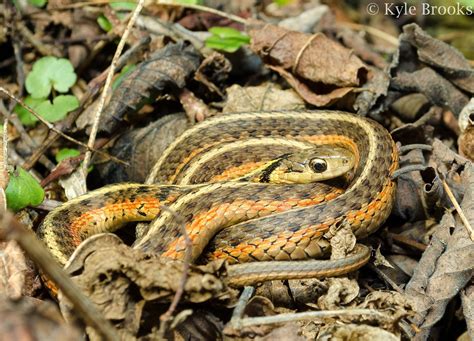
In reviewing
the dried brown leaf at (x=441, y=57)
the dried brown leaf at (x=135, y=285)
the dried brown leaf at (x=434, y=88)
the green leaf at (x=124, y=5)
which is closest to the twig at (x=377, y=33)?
the dried brown leaf at (x=441, y=57)

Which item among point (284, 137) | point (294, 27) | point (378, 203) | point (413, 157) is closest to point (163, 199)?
point (284, 137)

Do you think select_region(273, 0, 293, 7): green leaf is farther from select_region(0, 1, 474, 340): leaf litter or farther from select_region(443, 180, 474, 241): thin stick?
select_region(443, 180, 474, 241): thin stick

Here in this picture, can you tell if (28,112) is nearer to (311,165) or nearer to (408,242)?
(311,165)

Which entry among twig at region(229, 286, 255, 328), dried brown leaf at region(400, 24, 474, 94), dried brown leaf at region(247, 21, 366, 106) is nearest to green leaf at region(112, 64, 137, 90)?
dried brown leaf at region(247, 21, 366, 106)

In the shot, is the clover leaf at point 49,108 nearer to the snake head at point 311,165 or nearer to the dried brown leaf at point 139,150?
the dried brown leaf at point 139,150

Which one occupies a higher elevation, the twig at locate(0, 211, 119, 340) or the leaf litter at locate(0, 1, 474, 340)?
the twig at locate(0, 211, 119, 340)

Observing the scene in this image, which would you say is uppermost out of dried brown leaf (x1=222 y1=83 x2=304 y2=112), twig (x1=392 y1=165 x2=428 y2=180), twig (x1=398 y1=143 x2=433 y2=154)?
dried brown leaf (x1=222 y1=83 x2=304 y2=112)
